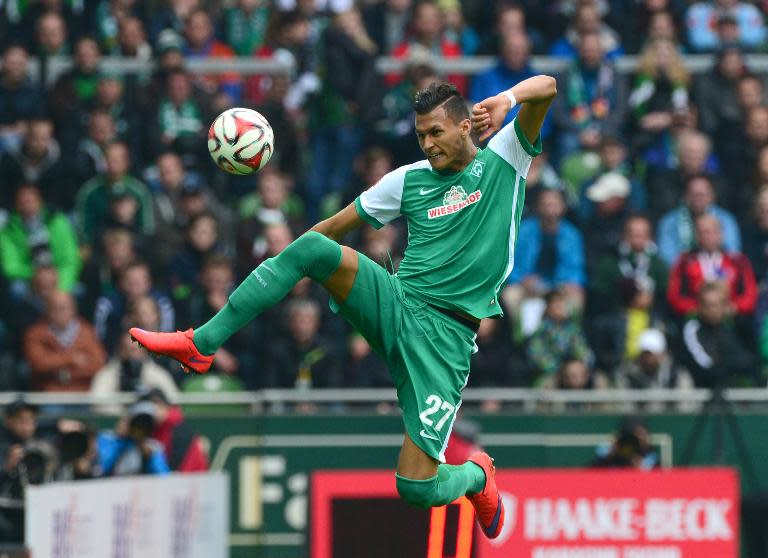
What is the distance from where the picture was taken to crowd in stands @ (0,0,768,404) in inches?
616

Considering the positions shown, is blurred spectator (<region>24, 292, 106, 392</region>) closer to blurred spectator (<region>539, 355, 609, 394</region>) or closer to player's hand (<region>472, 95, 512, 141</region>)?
blurred spectator (<region>539, 355, 609, 394</region>)

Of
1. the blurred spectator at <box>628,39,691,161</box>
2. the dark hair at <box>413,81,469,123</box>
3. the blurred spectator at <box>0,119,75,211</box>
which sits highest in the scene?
the blurred spectator at <box>628,39,691,161</box>

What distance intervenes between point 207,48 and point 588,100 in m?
4.00

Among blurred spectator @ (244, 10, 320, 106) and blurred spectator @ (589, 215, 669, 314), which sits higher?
blurred spectator @ (244, 10, 320, 106)

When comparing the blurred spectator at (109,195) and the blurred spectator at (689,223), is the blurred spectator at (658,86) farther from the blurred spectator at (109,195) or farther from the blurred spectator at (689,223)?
the blurred spectator at (109,195)

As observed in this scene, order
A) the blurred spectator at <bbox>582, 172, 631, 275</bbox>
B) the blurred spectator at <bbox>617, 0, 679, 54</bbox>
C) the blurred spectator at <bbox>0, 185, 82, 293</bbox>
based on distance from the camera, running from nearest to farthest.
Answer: the blurred spectator at <bbox>0, 185, 82, 293</bbox>, the blurred spectator at <bbox>582, 172, 631, 275</bbox>, the blurred spectator at <bbox>617, 0, 679, 54</bbox>

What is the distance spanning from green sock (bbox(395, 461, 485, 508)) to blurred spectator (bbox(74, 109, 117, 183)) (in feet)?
26.0

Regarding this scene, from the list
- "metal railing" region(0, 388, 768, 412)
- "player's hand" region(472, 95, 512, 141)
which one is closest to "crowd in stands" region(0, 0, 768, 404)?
"metal railing" region(0, 388, 768, 412)

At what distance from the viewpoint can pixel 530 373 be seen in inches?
617

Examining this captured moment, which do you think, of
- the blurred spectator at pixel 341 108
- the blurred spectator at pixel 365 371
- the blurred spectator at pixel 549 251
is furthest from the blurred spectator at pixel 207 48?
the blurred spectator at pixel 365 371

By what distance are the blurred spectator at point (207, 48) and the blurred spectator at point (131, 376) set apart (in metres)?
3.80

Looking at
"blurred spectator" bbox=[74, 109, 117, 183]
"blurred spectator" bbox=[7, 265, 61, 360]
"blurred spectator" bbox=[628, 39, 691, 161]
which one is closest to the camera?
"blurred spectator" bbox=[7, 265, 61, 360]

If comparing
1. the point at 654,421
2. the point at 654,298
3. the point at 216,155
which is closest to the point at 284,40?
the point at 654,298

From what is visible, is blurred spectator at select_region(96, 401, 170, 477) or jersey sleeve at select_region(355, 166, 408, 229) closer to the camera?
jersey sleeve at select_region(355, 166, 408, 229)
